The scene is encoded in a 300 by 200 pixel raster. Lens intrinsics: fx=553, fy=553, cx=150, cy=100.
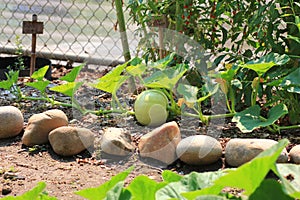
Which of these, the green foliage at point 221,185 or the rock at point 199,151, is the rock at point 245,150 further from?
the green foliage at point 221,185

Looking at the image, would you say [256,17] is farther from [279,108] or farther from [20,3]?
[20,3]

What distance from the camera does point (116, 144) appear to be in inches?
88.5

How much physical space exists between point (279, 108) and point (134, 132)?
0.67 m

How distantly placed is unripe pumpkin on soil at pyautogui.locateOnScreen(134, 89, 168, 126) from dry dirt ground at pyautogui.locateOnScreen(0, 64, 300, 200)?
54mm

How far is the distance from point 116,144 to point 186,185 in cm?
150

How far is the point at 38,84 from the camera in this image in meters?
2.51

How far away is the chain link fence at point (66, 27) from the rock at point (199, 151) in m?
1.75

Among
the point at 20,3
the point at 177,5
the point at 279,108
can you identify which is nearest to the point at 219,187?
the point at 279,108

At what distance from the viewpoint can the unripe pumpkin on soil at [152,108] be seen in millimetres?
2482

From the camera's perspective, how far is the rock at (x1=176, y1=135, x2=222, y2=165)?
2131 mm

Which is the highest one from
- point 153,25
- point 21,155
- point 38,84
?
point 153,25

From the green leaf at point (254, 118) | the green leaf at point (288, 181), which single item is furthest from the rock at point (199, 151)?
the green leaf at point (288, 181)

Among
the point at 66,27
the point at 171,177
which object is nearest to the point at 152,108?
the point at 171,177

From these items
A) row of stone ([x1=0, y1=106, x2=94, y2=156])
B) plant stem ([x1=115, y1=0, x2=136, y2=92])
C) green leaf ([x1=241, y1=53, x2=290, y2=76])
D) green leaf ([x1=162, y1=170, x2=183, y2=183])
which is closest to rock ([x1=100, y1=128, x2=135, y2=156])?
row of stone ([x1=0, y1=106, x2=94, y2=156])
